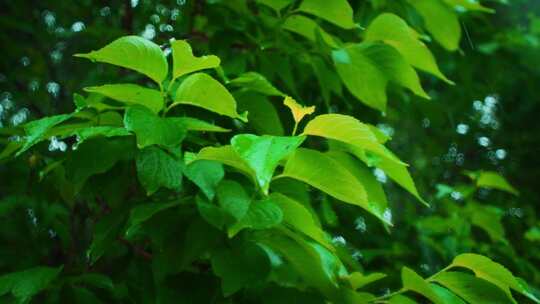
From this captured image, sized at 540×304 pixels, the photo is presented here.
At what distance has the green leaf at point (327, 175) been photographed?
2.33ft

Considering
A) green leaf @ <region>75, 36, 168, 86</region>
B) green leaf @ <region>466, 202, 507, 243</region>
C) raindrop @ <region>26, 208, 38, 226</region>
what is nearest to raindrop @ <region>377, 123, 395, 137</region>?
green leaf @ <region>466, 202, 507, 243</region>

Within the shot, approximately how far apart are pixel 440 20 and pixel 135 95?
32.2 inches

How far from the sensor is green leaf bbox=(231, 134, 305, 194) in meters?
0.61

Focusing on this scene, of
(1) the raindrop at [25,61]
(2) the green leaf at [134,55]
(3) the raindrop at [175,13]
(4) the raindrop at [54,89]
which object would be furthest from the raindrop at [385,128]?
(2) the green leaf at [134,55]

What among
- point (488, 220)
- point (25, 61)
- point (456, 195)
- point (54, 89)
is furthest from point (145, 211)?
point (25, 61)

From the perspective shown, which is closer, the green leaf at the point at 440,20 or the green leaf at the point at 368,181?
the green leaf at the point at 368,181

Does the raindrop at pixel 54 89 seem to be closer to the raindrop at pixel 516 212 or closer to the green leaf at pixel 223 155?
the green leaf at pixel 223 155

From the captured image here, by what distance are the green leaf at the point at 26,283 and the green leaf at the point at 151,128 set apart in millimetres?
283

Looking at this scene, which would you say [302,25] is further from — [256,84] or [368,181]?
[368,181]

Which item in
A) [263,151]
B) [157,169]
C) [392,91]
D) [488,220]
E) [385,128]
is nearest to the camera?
[263,151]

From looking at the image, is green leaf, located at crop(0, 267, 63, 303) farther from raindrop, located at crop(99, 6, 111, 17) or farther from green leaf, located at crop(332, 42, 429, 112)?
raindrop, located at crop(99, 6, 111, 17)

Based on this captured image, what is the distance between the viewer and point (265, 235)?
801 millimetres

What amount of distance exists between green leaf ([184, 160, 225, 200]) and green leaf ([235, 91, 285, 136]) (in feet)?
0.75

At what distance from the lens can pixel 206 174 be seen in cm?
74
